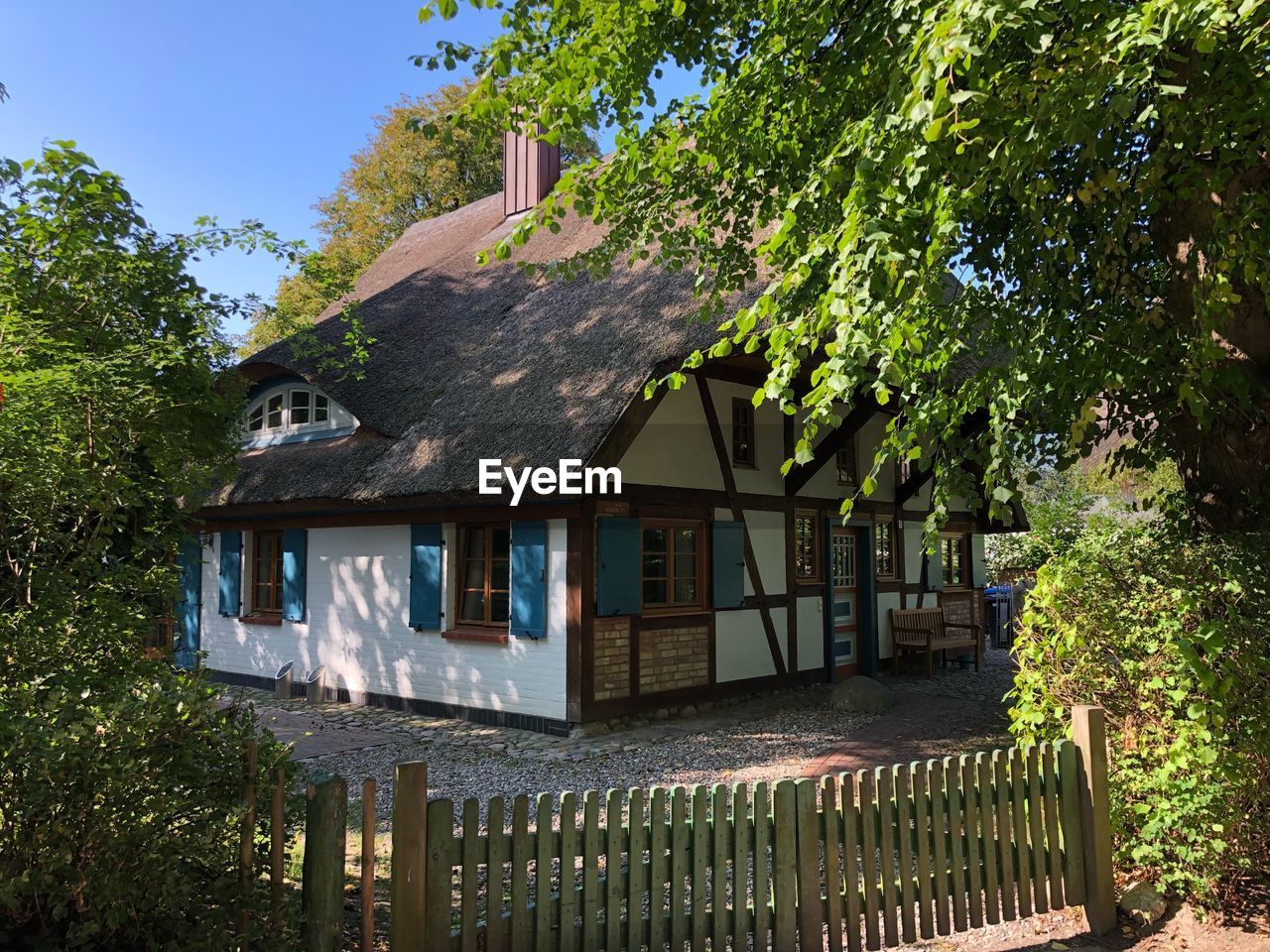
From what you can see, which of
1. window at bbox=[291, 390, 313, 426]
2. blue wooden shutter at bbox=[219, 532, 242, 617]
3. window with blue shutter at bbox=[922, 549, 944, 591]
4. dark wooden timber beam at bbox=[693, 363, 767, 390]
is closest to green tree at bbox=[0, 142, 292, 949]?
dark wooden timber beam at bbox=[693, 363, 767, 390]

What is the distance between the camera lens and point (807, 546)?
11367 millimetres

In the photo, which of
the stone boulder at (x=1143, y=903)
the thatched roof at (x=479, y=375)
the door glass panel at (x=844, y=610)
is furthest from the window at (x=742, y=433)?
the stone boulder at (x=1143, y=903)

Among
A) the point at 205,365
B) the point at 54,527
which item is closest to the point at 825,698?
the point at 205,365

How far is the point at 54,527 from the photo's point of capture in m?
3.22

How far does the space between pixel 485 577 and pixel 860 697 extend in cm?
420

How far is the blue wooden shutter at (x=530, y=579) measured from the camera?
8.50m

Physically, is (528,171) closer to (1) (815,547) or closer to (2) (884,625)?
(1) (815,547)

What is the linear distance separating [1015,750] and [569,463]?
15.4 ft

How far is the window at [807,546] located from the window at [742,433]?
1.15 metres

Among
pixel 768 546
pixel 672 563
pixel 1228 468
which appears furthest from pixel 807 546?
pixel 1228 468

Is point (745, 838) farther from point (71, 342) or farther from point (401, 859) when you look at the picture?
point (71, 342)

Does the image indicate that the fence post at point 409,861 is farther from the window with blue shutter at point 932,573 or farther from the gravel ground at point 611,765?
the window with blue shutter at point 932,573

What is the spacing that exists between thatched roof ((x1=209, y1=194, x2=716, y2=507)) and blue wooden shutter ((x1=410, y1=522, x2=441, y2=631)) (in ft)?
2.37

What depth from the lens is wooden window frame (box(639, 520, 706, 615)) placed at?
9039 mm
